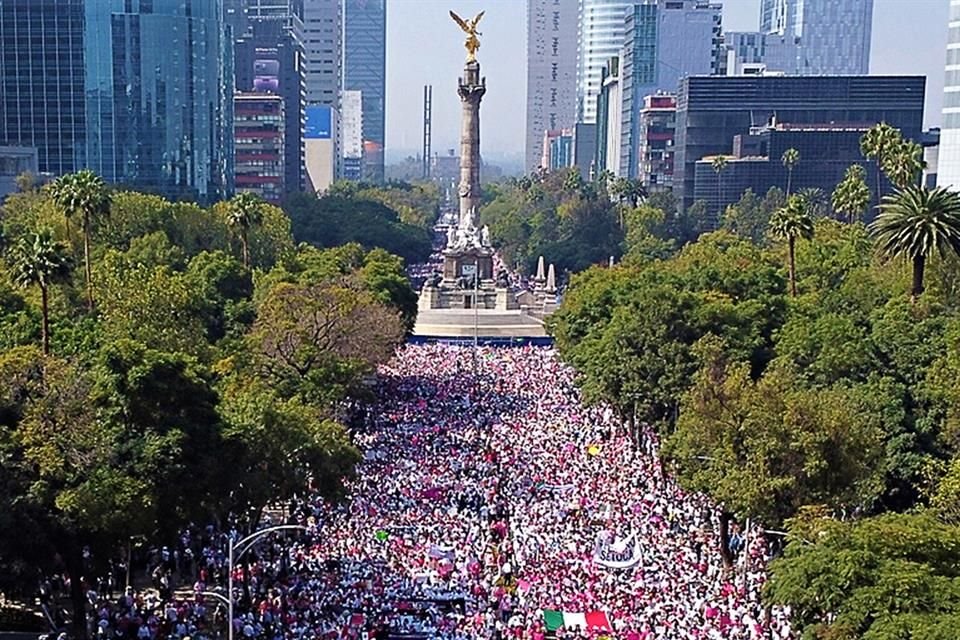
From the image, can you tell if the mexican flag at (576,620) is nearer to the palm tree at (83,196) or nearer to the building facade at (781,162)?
the palm tree at (83,196)

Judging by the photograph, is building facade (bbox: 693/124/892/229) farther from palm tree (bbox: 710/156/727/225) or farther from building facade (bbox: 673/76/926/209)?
building facade (bbox: 673/76/926/209)

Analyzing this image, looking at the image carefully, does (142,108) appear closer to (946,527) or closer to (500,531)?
(500,531)

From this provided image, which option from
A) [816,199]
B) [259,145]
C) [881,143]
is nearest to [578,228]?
[816,199]

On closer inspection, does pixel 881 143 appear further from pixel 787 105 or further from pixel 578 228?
pixel 787 105

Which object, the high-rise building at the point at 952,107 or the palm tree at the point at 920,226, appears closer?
the palm tree at the point at 920,226

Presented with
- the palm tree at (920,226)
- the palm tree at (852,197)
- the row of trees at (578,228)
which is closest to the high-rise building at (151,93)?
the row of trees at (578,228)
